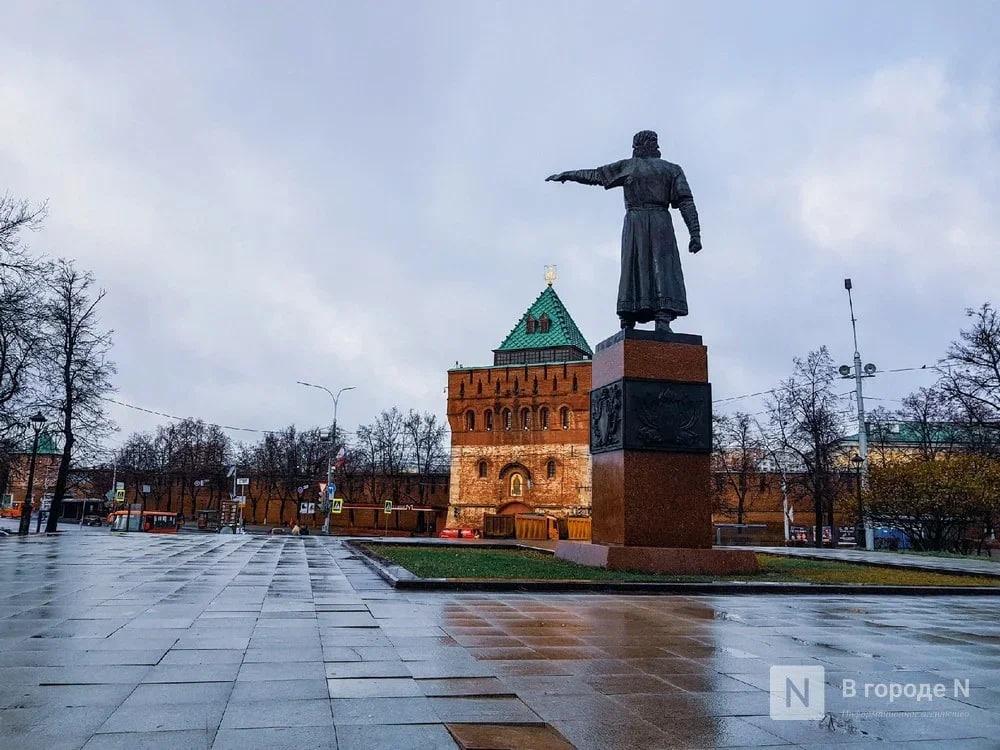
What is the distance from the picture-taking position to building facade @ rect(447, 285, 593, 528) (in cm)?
5544

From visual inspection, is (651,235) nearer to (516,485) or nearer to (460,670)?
(460,670)

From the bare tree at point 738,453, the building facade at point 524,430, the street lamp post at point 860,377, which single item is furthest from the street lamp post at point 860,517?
the building facade at point 524,430

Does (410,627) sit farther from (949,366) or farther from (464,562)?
(949,366)

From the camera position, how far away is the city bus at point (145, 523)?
38000 mm

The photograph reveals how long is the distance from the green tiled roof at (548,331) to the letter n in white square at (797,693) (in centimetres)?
5450

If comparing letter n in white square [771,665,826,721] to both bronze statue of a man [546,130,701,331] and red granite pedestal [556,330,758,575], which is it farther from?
bronze statue of a man [546,130,701,331]

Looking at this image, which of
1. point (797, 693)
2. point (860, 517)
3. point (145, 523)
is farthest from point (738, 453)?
point (797, 693)

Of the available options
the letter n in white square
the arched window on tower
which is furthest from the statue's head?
A: the arched window on tower

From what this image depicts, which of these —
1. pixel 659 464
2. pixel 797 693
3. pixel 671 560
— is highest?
pixel 659 464

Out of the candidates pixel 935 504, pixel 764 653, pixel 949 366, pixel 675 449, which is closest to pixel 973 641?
pixel 764 653

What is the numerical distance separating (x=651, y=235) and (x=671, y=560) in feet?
19.1

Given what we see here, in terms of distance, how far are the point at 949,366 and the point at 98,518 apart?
193 feet

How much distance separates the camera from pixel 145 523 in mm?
40906

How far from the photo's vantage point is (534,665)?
5.39m
